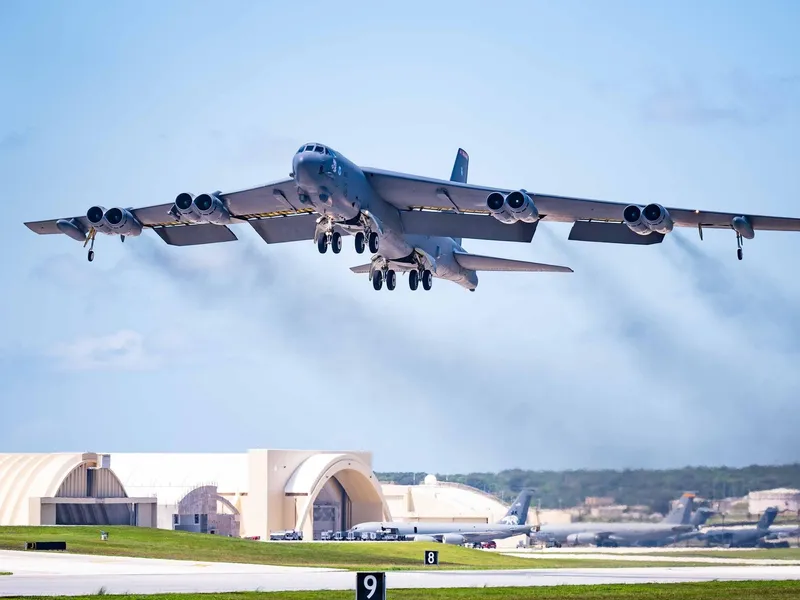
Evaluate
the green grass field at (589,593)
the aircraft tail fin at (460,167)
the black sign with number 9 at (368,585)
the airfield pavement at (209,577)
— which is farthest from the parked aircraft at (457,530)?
the black sign with number 9 at (368,585)

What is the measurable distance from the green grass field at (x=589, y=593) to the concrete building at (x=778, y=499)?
4.92 m

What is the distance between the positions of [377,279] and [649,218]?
11.4 metres

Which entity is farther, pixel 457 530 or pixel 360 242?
pixel 457 530

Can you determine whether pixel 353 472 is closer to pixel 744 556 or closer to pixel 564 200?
pixel 744 556

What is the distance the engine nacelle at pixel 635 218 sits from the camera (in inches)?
1459

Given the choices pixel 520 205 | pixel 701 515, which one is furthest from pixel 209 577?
pixel 701 515

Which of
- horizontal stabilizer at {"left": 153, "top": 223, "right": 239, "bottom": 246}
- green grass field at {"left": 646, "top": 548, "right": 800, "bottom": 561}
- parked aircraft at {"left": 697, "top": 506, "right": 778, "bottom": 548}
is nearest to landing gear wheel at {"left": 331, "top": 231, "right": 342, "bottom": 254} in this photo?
horizontal stabilizer at {"left": 153, "top": 223, "right": 239, "bottom": 246}

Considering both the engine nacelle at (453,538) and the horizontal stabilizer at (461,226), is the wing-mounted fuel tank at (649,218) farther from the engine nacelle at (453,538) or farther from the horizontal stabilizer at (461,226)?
the engine nacelle at (453,538)

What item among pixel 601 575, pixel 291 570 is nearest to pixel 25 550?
pixel 291 570

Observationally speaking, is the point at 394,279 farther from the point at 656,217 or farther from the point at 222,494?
the point at 222,494

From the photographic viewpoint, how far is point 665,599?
2866 centimetres

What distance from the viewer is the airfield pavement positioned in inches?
1176

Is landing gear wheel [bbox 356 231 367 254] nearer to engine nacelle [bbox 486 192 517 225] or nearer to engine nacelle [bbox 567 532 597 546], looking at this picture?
engine nacelle [bbox 486 192 517 225]

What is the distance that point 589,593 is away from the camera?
30594 millimetres
